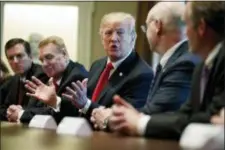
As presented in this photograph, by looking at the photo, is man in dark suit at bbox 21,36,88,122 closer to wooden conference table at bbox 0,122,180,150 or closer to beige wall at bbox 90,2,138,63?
wooden conference table at bbox 0,122,180,150

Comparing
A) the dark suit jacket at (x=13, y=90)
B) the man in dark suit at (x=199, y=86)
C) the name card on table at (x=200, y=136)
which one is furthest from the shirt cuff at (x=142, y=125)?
the dark suit jacket at (x=13, y=90)

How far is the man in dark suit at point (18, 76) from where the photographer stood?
12.0 feet

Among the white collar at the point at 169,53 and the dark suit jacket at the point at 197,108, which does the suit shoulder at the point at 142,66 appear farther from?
the dark suit jacket at the point at 197,108

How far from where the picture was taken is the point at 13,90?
3762 millimetres

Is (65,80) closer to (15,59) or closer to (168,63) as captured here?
(15,59)

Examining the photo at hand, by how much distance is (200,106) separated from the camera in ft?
5.45

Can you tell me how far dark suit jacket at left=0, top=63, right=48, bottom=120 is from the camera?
359 centimetres

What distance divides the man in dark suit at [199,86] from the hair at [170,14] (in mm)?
478

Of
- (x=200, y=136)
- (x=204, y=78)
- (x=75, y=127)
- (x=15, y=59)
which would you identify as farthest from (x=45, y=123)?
(x=15, y=59)

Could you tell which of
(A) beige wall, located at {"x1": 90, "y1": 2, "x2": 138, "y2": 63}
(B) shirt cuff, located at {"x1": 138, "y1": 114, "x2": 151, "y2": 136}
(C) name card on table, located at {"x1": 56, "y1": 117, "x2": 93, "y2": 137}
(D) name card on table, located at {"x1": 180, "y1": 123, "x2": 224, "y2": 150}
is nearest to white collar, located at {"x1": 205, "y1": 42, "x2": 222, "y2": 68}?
(B) shirt cuff, located at {"x1": 138, "y1": 114, "x2": 151, "y2": 136}

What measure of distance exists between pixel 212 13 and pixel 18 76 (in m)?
2.39

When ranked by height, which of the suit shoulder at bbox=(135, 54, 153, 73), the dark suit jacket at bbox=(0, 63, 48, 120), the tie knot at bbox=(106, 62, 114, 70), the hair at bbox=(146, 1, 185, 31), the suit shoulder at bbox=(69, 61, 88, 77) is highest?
the hair at bbox=(146, 1, 185, 31)

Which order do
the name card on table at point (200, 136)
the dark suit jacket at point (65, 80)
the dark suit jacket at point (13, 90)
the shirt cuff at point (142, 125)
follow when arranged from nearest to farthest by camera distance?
the name card on table at point (200, 136)
the shirt cuff at point (142, 125)
the dark suit jacket at point (65, 80)
the dark suit jacket at point (13, 90)

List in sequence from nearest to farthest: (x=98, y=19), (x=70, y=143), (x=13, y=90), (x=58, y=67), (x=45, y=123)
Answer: (x=70, y=143) < (x=45, y=123) < (x=58, y=67) < (x=13, y=90) < (x=98, y=19)
